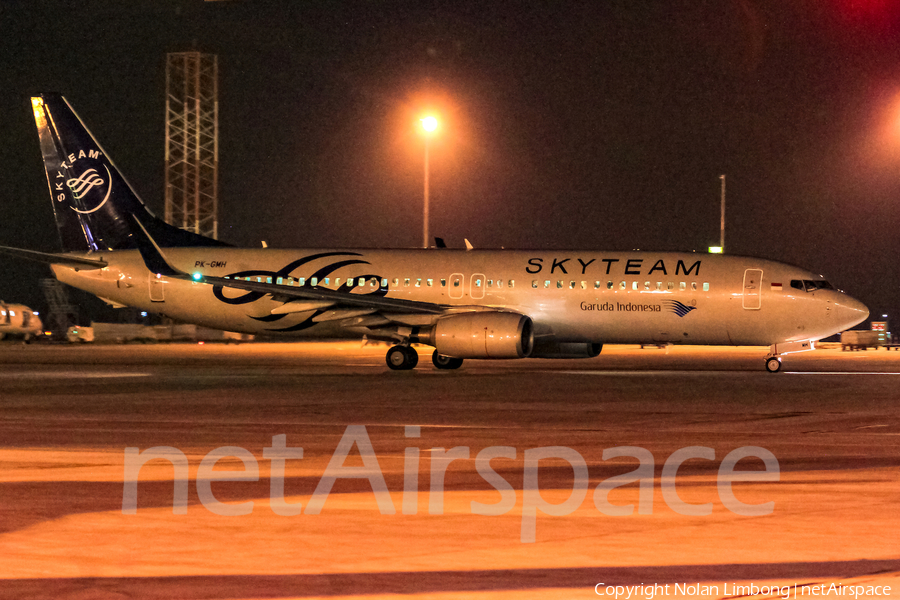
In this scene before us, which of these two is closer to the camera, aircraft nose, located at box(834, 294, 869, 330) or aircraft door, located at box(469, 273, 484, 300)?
aircraft nose, located at box(834, 294, 869, 330)

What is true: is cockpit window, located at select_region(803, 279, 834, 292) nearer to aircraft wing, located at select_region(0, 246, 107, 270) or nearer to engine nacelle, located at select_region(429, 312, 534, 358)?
engine nacelle, located at select_region(429, 312, 534, 358)

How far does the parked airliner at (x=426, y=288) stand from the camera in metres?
30.8

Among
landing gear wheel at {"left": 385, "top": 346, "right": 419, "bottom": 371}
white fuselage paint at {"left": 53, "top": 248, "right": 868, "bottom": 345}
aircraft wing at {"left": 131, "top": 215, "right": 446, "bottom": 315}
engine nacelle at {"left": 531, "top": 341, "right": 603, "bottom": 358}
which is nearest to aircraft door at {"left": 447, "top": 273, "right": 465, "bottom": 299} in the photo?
white fuselage paint at {"left": 53, "top": 248, "right": 868, "bottom": 345}

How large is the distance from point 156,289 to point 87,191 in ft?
15.6

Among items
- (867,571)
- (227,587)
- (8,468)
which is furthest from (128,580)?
(8,468)

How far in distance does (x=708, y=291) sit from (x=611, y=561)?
24824 mm

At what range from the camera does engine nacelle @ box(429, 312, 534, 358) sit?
95.3 ft

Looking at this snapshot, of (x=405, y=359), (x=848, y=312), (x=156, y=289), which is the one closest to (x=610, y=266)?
(x=405, y=359)

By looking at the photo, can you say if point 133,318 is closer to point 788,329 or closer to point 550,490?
point 788,329

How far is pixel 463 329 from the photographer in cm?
2934

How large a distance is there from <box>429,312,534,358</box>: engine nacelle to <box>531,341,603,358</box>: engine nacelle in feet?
11.6

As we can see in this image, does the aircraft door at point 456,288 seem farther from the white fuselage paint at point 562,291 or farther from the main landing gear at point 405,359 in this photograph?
the main landing gear at point 405,359

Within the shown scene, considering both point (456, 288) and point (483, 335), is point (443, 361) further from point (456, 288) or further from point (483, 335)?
point (483, 335)

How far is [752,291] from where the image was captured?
3088cm
